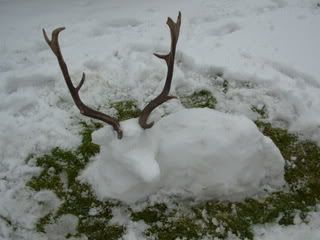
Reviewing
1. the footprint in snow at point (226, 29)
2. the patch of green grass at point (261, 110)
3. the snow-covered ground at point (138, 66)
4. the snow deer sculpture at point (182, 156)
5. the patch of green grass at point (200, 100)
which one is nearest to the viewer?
the snow deer sculpture at point (182, 156)

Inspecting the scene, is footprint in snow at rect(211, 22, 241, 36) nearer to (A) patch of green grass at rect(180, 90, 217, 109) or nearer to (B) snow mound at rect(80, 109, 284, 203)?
(A) patch of green grass at rect(180, 90, 217, 109)

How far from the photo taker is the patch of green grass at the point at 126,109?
5367mm

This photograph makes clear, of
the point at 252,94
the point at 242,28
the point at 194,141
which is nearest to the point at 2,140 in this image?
the point at 194,141

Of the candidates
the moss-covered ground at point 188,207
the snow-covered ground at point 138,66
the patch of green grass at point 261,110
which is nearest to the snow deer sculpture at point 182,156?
the moss-covered ground at point 188,207

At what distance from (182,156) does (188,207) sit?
0.57 metres

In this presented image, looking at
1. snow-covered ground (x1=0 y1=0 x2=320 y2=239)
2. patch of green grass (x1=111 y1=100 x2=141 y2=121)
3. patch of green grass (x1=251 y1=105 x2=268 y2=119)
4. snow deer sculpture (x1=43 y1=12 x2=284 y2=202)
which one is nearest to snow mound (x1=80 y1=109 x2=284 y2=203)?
snow deer sculpture (x1=43 y1=12 x2=284 y2=202)

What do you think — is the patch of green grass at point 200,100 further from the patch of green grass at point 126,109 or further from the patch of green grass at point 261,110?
the patch of green grass at point 126,109

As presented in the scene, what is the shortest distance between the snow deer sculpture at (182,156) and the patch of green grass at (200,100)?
3.05 feet

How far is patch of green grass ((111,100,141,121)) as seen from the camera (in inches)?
211

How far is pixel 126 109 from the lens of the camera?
Result: 5.45m

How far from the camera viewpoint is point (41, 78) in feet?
19.2

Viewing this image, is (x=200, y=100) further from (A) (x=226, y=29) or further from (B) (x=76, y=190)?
(B) (x=76, y=190)

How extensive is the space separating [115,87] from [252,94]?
6.05 feet

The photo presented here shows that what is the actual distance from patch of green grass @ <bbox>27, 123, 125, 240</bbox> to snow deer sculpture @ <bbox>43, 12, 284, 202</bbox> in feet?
0.59
